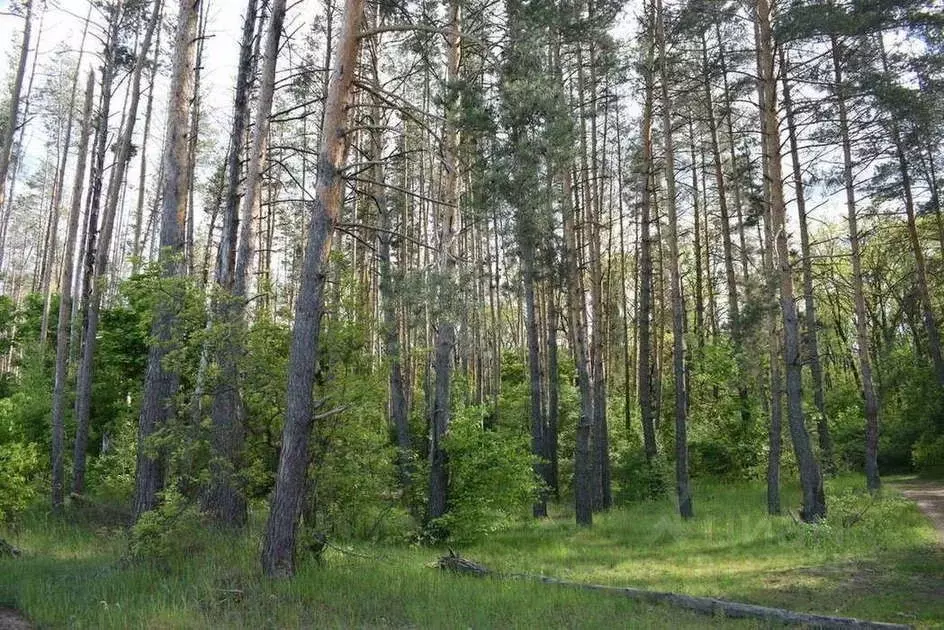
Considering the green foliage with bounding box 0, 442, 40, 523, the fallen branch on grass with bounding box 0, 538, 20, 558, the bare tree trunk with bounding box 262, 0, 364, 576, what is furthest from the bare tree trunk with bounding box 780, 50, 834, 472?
the green foliage with bounding box 0, 442, 40, 523

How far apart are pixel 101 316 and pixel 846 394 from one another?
25.5 metres

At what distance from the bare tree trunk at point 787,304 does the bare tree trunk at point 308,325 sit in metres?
8.31

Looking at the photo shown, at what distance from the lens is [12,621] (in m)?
6.01

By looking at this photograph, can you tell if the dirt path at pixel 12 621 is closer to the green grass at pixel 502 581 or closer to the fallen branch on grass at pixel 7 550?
the green grass at pixel 502 581

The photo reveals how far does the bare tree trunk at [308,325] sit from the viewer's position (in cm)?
694

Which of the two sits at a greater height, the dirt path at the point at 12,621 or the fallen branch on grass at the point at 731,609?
the dirt path at the point at 12,621

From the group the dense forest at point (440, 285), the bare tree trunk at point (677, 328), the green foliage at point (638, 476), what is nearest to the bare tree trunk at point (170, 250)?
the dense forest at point (440, 285)

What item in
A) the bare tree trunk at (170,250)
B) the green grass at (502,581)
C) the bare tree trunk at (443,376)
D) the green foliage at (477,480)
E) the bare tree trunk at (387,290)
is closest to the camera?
the green grass at (502,581)

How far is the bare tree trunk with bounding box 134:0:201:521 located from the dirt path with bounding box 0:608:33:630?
205 centimetres

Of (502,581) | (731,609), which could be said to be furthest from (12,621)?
(731,609)

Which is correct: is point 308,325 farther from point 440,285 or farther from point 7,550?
point 7,550

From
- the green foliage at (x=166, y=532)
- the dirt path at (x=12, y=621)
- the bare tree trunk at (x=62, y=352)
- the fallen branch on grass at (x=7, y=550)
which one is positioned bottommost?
the dirt path at (x=12, y=621)

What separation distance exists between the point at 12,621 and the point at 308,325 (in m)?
3.65

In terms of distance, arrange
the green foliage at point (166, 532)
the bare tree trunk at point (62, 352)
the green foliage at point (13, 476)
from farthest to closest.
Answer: the bare tree trunk at point (62, 352)
the green foliage at point (13, 476)
the green foliage at point (166, 532)
